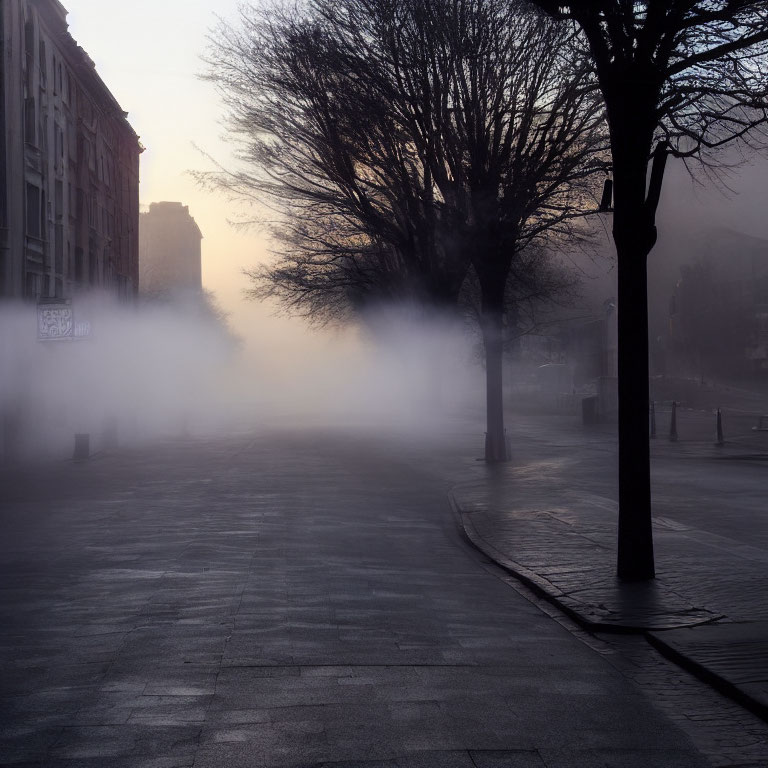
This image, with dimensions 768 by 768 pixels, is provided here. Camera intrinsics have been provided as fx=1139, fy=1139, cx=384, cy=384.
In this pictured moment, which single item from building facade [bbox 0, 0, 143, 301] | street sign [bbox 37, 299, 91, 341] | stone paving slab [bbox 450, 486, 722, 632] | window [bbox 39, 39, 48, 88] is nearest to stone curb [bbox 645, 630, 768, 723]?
stone paving slab [bbox 450, 486, 722, 632]

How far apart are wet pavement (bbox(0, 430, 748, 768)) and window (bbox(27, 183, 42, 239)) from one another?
863 inches

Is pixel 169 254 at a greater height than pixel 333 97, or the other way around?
pixel 169 254

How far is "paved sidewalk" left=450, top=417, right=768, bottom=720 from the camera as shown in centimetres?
677

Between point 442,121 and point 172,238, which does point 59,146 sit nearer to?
point 442,121

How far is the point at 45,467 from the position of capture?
2442cm

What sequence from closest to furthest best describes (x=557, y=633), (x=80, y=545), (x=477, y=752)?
(x=477, y=752)
(x=557, y=633)
(x=80, y=545)

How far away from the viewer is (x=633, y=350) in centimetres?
910

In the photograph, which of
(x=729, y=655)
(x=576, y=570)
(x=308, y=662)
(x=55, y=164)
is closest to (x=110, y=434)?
(x=55, y=164)

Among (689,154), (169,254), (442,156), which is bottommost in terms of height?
(689,154)

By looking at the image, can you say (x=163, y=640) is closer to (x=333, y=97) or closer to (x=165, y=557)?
(x=165, y=557)

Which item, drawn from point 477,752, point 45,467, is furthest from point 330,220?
point 477,752

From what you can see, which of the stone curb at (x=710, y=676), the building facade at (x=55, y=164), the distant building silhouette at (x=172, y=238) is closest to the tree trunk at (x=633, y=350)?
the stone curb at (x=710, y=676)

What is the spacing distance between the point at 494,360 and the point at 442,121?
4909mm

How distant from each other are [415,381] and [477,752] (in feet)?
171
